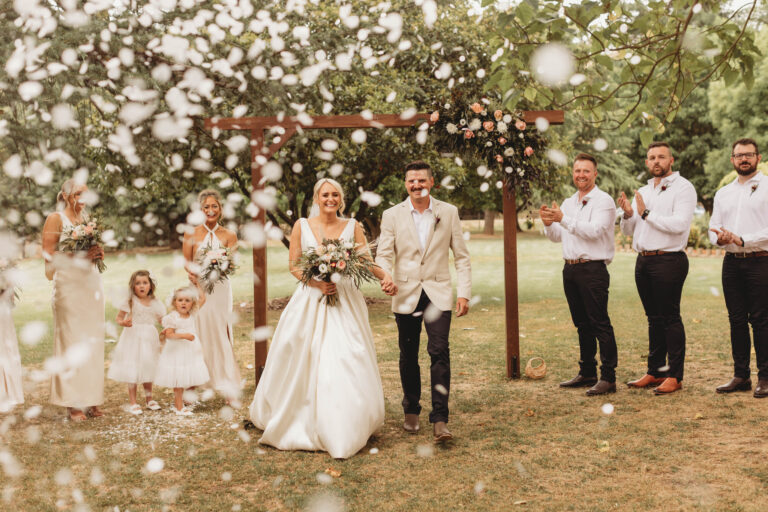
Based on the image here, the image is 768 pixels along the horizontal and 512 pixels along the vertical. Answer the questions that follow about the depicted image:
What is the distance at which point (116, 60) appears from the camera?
27.0ft

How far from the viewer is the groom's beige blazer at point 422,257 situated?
5.45 m

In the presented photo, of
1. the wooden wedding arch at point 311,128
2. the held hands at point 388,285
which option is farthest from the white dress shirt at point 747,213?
the held hands at point 388,285

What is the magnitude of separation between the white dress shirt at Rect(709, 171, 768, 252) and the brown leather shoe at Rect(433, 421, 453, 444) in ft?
9.60

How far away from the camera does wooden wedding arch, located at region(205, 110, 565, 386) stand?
7.11m

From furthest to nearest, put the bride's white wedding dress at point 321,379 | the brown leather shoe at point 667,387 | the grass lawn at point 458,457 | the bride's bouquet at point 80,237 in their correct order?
1. the brown leather shoe at point 667,387
2. the bride's bouquet at point 80,237
3. the bride's white wedding dress at point 321,379
4. the grass lawn at point 458,457

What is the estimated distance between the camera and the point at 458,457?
4.96 metres

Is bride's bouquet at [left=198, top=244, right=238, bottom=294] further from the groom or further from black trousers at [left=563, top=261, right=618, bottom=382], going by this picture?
black trousers at [left=563, top=261, right=618, bottom=382]

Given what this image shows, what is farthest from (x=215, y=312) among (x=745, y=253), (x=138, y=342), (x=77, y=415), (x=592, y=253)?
(x=745, y=253)

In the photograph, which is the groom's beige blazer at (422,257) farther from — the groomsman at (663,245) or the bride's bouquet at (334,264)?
the groomsman at (663,245)

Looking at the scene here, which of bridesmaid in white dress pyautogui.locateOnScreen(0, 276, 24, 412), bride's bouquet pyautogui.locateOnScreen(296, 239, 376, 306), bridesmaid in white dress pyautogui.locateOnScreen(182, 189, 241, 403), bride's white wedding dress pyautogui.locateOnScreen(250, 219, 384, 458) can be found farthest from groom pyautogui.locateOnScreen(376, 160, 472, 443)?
bridesmaid in white dress pyautogui.locateOnScreen(0, 276, 24, 412)

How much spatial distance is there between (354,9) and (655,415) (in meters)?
9.02

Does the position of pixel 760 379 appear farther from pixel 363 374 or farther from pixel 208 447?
pixel 208 447

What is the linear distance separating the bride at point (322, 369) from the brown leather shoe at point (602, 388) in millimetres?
2363

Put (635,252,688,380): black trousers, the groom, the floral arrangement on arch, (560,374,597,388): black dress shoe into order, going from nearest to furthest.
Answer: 1. the groom
2. (635,252,688,380): black trousers
3. (560,374,597,388): black dress shoe
4. the floral arrangement on arch
